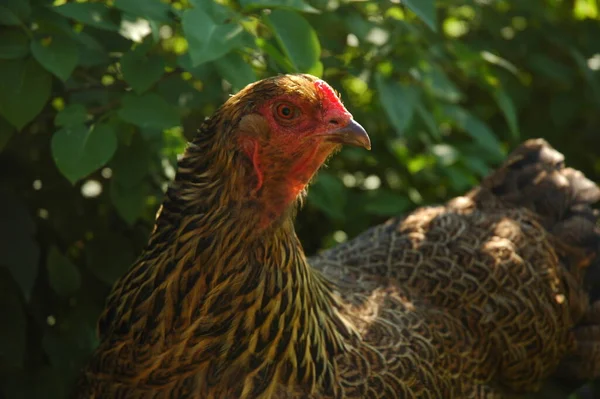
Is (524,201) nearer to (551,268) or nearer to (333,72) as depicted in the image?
(551,268)

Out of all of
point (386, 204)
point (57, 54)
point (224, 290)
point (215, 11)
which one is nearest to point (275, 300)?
point (224, 290)

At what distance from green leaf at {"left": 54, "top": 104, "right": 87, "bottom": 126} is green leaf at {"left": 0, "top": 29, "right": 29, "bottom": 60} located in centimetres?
20

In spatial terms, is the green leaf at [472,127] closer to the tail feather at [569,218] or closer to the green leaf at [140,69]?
the tail feather at [569,218]

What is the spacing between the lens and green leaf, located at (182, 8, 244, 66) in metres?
2.31

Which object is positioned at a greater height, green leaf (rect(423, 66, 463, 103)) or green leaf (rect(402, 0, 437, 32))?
green leaf (rect(402, 0, 437, 32))

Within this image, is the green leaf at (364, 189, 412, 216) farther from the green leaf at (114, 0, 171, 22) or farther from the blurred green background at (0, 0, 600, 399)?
the green leaf at (114, 0, 171, 22)

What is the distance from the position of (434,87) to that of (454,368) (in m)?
1.11

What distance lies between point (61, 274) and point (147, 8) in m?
1.11

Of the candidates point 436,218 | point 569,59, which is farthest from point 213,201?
point 569,59

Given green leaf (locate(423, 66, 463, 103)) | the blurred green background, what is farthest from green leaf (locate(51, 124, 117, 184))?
green leaf (locate(423, 66, 463, 103))

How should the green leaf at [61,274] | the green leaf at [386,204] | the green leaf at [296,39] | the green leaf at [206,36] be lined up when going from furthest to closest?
the green leaf at [386,204], the green leaf at [61,274], the green leaf at [296,39], the green leaf at [206,36]

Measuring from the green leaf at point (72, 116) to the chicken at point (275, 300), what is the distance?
45 centimetres

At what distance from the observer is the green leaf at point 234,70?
2.59 m

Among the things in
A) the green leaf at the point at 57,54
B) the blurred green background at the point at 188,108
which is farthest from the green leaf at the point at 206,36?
the green leaf at the point at 57,54
